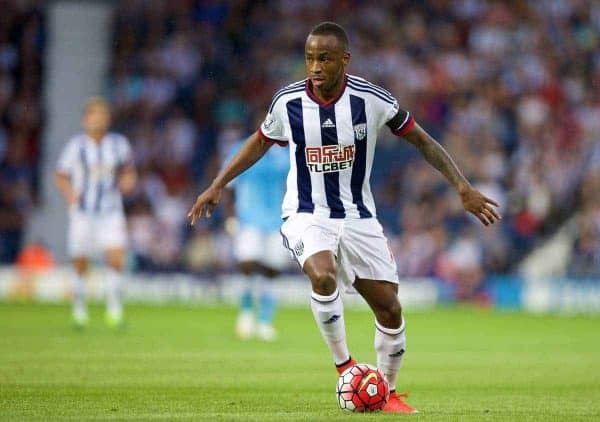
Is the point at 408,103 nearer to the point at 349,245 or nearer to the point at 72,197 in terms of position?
the point at 72,197

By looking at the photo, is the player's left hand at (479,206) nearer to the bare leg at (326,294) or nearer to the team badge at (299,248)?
the bare leg at (326,294)

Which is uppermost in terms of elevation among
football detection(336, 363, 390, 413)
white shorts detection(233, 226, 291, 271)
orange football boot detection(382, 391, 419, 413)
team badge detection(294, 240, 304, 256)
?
team badge detection(294, 240, 304, 256)

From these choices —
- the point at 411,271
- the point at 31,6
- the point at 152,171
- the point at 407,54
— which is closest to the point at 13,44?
the point at 31,6

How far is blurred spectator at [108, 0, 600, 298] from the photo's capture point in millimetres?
23656

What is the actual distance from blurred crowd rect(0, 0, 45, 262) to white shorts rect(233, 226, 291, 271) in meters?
12.2

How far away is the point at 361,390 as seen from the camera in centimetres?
755

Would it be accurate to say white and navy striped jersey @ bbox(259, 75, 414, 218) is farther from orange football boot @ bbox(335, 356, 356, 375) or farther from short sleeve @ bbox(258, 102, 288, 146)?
orange football boot @ bbox(335, 356, 356, 375)

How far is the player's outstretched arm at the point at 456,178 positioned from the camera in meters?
7.74

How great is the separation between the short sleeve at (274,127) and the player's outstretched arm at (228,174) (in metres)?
0.04

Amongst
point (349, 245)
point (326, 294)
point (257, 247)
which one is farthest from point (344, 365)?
point (257, 247)

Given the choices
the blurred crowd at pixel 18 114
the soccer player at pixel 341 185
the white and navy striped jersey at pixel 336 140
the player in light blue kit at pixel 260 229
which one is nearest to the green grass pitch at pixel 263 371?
the player in light blue kit at pixel 260 229

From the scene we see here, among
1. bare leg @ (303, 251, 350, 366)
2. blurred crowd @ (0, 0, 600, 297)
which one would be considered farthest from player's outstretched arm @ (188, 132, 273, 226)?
blurred crowd @ (0, 0, 600, 297)

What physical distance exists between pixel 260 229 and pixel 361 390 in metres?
8.34

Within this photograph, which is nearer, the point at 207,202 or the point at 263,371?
the point at 207,202
